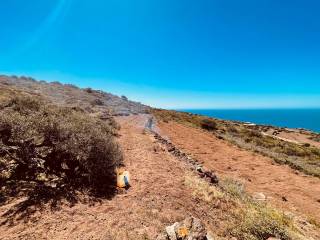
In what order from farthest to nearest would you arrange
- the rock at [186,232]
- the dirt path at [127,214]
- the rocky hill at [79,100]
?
the rocky hill at [79,100], the dirt path at [127,214], the rock at [186,232]

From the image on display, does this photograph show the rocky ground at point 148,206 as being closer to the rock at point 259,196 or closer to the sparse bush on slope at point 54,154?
the rock at point 259,196

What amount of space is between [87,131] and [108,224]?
433 centimetres

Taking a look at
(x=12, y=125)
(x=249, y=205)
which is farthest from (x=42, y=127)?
(x=249, y=205)

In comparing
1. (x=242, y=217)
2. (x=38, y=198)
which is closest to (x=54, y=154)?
(x=38, y=198)

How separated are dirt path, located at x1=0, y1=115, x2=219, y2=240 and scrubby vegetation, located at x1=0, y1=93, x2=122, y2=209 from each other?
1.00m

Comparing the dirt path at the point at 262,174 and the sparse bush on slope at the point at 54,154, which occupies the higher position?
the sparse bush on slope at the point at 54,154

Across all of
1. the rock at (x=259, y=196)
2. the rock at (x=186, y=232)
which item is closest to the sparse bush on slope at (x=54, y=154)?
the rock at (x=186, y=232)

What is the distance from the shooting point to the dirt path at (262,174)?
12.5 m

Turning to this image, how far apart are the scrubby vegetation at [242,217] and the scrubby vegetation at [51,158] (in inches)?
137

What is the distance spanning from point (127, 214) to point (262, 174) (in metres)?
11.8

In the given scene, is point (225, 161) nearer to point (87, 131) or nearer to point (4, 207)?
point (87, 131)

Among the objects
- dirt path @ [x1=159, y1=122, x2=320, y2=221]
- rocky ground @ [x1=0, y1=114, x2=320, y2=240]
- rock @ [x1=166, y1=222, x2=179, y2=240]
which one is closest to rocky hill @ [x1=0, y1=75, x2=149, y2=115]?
dirt path @ [x1=159, y1=122, x2=320, y2=221]

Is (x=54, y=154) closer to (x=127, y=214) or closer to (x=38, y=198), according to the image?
(x=38, y=198)

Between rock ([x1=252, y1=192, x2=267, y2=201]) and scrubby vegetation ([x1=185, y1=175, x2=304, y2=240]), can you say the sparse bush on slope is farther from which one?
rock ([x1=252, y1=192, x2=267, y2=201])
